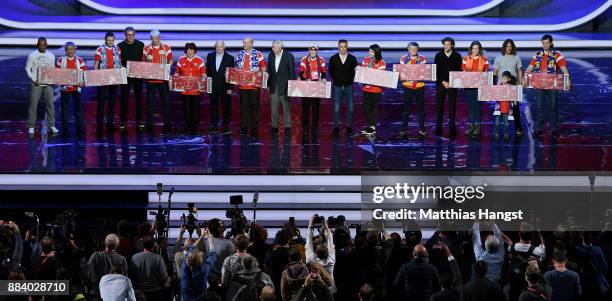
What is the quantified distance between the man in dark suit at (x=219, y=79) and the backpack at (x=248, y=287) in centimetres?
809

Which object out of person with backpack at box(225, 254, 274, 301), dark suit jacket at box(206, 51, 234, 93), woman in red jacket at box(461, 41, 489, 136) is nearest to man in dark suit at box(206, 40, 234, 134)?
dark suit jacket at box(206, 51, 234, 93)

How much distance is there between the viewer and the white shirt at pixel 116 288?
39.8 ft

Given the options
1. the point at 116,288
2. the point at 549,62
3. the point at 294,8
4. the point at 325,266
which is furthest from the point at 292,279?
the point at 294,8

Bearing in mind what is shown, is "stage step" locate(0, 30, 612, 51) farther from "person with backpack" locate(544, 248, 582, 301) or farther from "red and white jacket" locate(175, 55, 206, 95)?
"person with backpack" locate(544, 248, 582, 301)

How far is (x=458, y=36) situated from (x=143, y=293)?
15.5 meters

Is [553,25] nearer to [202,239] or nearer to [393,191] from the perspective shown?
[393,191]

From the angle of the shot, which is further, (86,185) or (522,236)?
(86,185)

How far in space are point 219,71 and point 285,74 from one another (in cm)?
105

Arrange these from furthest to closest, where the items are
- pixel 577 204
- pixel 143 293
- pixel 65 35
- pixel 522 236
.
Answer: pixel 65 35
pixel 577 204
pixel 522 236
pixel 143 293

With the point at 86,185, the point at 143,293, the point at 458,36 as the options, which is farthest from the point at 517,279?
the point at 458,36

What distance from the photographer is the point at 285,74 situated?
20156mm

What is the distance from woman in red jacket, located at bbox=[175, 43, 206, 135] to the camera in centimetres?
1998

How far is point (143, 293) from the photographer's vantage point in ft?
41.8

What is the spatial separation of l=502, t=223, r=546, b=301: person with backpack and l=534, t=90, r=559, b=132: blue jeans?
6343 mm
